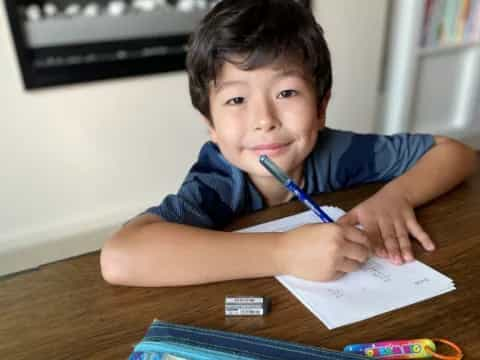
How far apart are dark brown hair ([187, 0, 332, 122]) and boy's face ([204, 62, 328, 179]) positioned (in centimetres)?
2

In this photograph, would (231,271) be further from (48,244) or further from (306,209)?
(48,244)

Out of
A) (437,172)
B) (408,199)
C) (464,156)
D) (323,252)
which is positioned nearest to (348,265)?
(323,252)

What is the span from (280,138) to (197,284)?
321 millimetres

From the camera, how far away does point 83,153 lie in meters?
1.82

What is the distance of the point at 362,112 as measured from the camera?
2395 millimetres

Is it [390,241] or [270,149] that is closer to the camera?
[390,241]

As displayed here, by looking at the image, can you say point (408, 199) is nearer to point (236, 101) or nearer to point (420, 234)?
point (420, 234)

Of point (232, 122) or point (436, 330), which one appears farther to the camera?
point (232, 122)

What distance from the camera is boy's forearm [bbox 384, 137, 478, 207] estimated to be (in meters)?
0.81

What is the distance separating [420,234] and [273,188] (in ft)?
1.14

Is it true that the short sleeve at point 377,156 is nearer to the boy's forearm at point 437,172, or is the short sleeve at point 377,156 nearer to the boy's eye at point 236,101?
the boy's forearm at point 437,172

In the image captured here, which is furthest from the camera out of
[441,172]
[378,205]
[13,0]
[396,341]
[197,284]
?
[13,0]

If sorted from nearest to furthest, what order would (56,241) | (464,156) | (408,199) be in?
(408,199)
(464,156)
(56,241)

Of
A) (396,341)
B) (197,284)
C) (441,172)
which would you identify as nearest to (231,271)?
(197,284)
